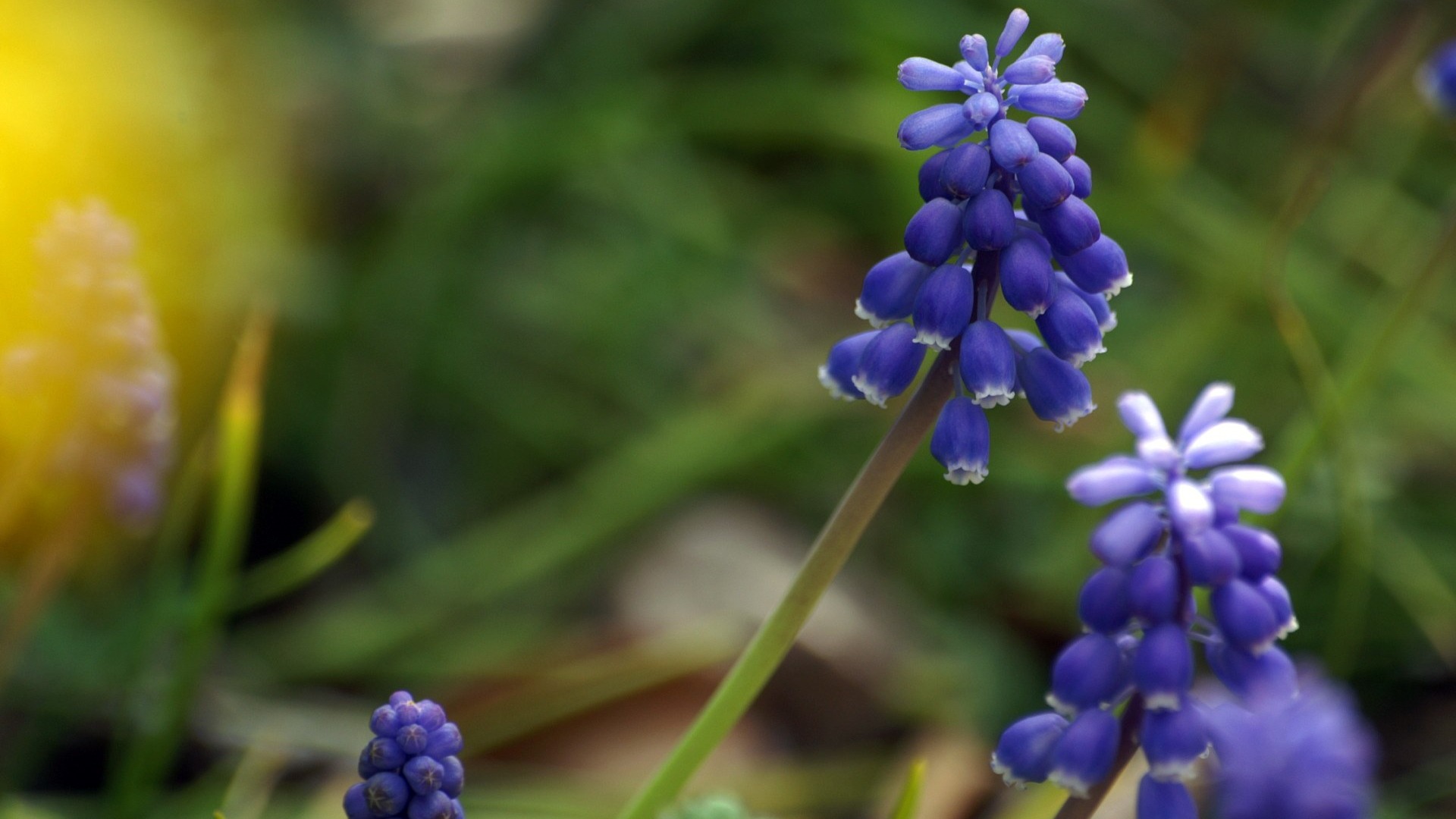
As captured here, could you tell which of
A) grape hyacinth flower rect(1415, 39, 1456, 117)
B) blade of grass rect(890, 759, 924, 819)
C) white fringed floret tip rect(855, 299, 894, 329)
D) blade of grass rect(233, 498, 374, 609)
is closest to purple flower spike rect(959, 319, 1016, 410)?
white fringed floret tip rect(855, 299, 894, 329)

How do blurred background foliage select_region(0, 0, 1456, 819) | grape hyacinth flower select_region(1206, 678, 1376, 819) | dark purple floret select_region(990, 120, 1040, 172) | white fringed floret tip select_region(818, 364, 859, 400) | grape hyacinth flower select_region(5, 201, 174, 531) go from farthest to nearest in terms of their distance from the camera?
blurred background foliage select_region(0, 0, 1456, 819), grape hyacinth flower select_region(5, 201, 174, 531), grape hyacinth flower select_region(1206, 678, 1376, 819), white fringed floret tip select_region(818, 364, 859, 400), dark purple floret select_region(990, 120, 1040, 172)

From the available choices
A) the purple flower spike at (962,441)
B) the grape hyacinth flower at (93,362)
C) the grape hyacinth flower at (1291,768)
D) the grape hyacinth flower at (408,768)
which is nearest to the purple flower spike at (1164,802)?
the grape hyacinth flower at (1291,768)

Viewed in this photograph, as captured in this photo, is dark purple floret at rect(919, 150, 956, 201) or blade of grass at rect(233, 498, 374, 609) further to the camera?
blade of grass at rect(233, 498, 374, 609)

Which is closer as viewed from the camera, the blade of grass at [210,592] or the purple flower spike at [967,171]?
the purple flower spike at [967,171]

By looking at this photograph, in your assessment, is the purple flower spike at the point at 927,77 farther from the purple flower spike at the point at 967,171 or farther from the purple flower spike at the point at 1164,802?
the purple flower spike at the point at 1164,802

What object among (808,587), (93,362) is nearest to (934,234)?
(808,587)

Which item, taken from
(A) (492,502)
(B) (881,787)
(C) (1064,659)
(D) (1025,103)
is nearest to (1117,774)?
(C) (1064,659)

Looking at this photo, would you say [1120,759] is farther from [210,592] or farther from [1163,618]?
[210,592]

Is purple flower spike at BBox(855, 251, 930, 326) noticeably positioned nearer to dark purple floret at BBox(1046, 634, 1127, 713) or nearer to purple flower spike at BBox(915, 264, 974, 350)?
purple flower spike at BBox(915, 264, 974, 350)

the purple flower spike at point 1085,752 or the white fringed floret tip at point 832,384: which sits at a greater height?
the white fringed floret tip at point 832,384
